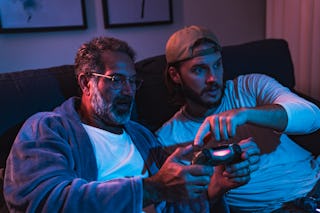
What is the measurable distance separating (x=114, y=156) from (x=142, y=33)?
104cm

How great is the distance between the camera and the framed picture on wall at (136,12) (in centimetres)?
184

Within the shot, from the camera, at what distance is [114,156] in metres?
1.13

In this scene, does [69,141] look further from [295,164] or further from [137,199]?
[295,164]

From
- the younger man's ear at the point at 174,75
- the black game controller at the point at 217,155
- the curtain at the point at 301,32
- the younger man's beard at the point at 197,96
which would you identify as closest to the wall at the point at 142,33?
the curtain at the point at 301,32

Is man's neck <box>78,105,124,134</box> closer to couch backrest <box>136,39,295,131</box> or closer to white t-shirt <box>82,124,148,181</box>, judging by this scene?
white t-shirt <box>82,124,148,181</box>

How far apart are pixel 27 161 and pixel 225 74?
1051 millimetres

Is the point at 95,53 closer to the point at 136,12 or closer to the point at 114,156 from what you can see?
the point at 114,156

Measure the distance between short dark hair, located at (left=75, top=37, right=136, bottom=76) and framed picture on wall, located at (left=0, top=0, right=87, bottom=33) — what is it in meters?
0.57

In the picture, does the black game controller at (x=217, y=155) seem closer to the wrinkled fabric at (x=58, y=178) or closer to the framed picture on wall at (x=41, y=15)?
the wrinkled fabric at (x=58, y=178)

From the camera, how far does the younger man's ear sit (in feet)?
4.72

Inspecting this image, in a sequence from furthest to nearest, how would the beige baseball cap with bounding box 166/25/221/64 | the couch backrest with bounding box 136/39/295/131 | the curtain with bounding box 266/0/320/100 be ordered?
the curtain with bounding box 266/0/320/100 < the couch backrest with bounding box 136/39/295/131 < the beige baseball cap with bounding box 166/25/221/64

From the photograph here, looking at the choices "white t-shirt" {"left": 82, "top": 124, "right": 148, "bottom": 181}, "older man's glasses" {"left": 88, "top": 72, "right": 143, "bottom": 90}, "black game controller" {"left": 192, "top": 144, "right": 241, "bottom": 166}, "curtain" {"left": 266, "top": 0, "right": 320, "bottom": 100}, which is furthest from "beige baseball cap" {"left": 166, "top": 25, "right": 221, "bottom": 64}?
"curtain" {"left": 266, "top": 0, "right": 320, "bottom": 100}

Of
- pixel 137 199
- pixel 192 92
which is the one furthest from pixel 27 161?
pixel 192 92

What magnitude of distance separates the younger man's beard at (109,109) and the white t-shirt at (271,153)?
28 cm
